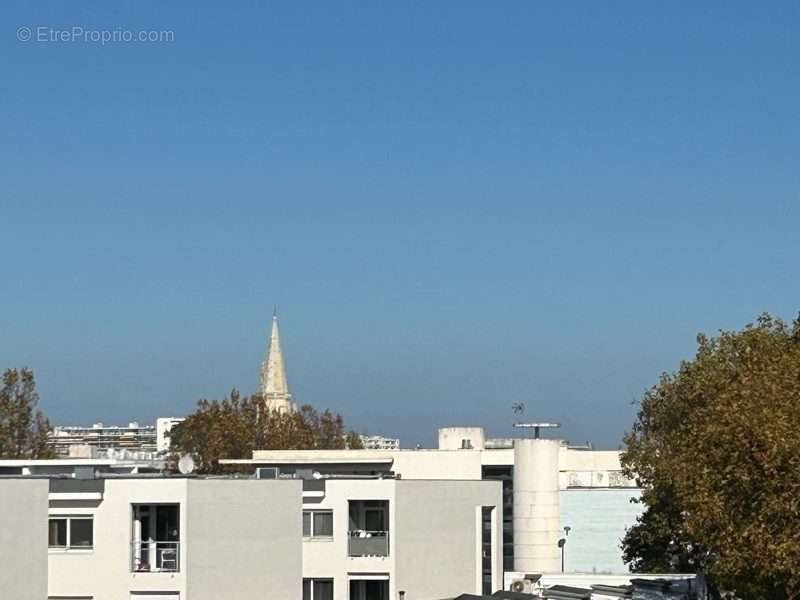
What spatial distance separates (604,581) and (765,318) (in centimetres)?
1251

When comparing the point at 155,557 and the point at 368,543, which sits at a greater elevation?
the point at 368,543

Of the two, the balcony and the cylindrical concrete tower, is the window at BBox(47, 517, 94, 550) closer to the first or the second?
the balcony

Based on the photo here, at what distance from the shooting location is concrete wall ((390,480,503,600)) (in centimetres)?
5275

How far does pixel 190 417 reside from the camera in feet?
389

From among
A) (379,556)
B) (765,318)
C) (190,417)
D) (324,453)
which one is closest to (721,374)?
(765,318)

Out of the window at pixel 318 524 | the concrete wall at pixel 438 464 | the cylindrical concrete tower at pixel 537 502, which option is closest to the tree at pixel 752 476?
the window at pixel 318 524

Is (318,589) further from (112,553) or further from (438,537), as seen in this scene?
(112,553)

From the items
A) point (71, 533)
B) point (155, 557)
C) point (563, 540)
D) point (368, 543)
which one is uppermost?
point (71, 533)

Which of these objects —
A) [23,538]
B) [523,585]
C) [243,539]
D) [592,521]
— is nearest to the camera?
[23,538]

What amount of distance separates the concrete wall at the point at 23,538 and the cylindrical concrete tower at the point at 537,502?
6389 centimetres

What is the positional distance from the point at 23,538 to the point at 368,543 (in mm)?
19027

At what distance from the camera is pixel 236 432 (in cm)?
11281

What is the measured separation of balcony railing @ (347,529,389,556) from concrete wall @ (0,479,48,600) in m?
17.6

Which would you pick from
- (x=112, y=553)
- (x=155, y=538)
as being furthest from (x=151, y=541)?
(x=112, y=553)
